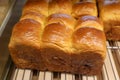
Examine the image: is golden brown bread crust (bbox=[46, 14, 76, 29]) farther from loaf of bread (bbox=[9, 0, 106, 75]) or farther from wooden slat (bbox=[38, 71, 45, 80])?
wooden slat (bbox=[38, 71, 45, 80])

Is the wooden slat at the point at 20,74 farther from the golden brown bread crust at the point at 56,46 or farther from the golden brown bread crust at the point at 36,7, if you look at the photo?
the golden brown bread crust at the point at 36,7

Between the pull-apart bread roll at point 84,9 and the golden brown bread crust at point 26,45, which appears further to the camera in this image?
the pull-apart bread roll at point 84,9

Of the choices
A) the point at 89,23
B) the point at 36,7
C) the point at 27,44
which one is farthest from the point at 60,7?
the point at 27,44

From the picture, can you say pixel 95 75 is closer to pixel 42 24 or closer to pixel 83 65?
pixel 83 65

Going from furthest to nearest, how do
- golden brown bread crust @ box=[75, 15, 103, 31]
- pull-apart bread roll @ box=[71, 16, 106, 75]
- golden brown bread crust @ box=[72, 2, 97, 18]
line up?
golden brown bread crust @ box=[72, 2, 97, 18] → golden brown bread crust @ box=[75, 15, 103, 31] → pull-apart bread roll @ box=[71, 16, 106, 75]

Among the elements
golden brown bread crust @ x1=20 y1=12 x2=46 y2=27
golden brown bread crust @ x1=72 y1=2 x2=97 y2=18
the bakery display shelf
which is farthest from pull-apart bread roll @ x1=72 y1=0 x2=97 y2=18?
the bakery display shelf

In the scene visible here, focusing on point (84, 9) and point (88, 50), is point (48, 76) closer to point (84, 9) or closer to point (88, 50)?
point (88, 50)

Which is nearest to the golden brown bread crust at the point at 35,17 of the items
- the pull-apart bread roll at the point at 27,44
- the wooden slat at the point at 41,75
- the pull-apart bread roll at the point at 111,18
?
the pull-apart bread roll at the point at 27,44

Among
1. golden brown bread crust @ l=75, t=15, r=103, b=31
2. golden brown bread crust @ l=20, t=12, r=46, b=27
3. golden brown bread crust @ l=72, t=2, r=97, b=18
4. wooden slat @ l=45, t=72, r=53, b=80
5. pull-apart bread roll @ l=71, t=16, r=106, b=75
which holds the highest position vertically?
golden brown bread crust @ l=72, t=2, r=97, b=18
